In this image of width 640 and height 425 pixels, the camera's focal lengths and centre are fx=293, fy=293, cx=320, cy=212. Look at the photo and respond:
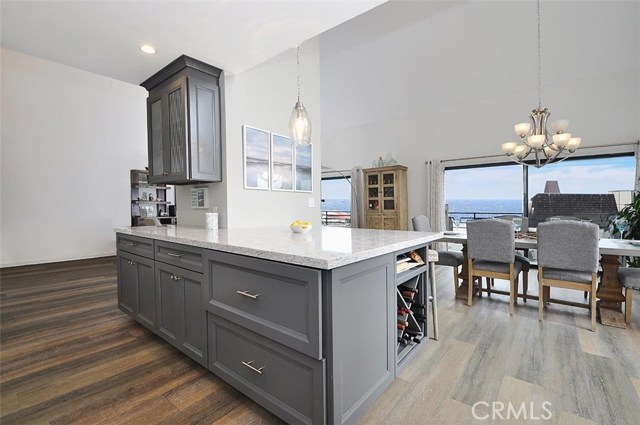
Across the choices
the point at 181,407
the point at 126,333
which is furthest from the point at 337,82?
→ the point at 181,407

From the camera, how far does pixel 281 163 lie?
132 inches

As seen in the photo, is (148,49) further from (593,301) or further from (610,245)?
(610,245)

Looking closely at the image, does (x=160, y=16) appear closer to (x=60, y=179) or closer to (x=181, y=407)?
(x=181, y=407)

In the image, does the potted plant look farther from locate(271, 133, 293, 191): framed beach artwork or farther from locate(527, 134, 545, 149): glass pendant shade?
locate(271, 133, 293, 191): framed beach artwork

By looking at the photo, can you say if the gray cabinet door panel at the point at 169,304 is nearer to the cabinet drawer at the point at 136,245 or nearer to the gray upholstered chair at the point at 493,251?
the cabinet drawer at the point at 136,245

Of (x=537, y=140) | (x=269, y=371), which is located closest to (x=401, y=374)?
(x=269, y=371)

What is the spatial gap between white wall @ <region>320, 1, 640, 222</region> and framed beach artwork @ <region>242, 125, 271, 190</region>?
92.9 inches

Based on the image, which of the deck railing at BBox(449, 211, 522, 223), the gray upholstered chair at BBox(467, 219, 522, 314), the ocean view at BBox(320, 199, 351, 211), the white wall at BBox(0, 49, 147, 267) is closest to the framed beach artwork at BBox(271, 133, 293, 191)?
the gray upholstered chair at BBox(467, 219, 522, 314)

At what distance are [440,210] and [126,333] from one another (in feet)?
16.8

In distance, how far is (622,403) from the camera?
1.61 m

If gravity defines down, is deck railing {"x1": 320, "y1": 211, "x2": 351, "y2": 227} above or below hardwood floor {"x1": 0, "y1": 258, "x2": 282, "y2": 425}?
above

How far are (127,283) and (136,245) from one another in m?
0.47

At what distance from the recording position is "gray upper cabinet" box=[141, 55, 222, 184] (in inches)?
103

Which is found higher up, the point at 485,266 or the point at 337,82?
the point at 337,82
